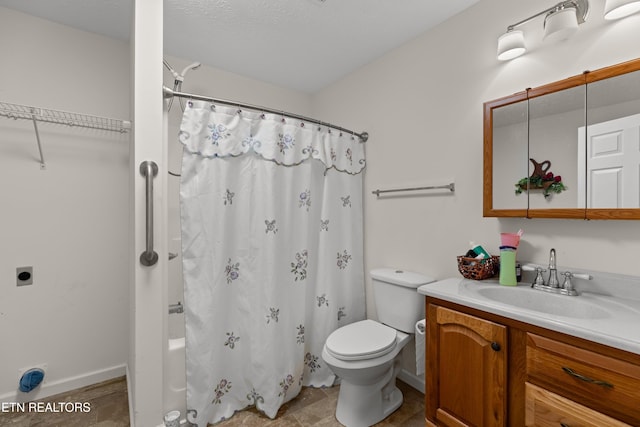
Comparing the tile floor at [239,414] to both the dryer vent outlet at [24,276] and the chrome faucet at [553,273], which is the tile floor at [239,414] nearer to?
the dryer vent outlet at [24,276]

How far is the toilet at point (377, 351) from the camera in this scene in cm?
160

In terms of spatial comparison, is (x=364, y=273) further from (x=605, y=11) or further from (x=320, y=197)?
(x=605, y=11)

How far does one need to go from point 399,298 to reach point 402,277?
135 millimetres

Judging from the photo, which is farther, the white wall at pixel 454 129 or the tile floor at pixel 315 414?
the tile floor at pixel 315 414

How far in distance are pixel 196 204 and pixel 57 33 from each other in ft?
5.15

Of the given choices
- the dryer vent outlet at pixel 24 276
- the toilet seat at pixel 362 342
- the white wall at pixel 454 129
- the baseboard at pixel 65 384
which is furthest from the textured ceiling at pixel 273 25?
the baseboard at pixel 65 384

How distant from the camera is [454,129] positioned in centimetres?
183

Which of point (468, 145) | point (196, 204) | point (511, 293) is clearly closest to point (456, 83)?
point (468, 145)

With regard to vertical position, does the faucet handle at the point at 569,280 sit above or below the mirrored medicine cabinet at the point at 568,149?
below

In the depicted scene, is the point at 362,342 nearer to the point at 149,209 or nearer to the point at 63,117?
the point at 149,209

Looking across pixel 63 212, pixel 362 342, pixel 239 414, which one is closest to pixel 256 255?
pixel 362 342

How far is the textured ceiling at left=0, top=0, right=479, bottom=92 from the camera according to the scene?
5.69ft

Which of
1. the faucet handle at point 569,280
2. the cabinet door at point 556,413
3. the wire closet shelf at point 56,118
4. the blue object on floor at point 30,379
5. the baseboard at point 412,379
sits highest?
the wire closet shelf at point 56,118

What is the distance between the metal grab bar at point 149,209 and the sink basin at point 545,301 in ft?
5.18
